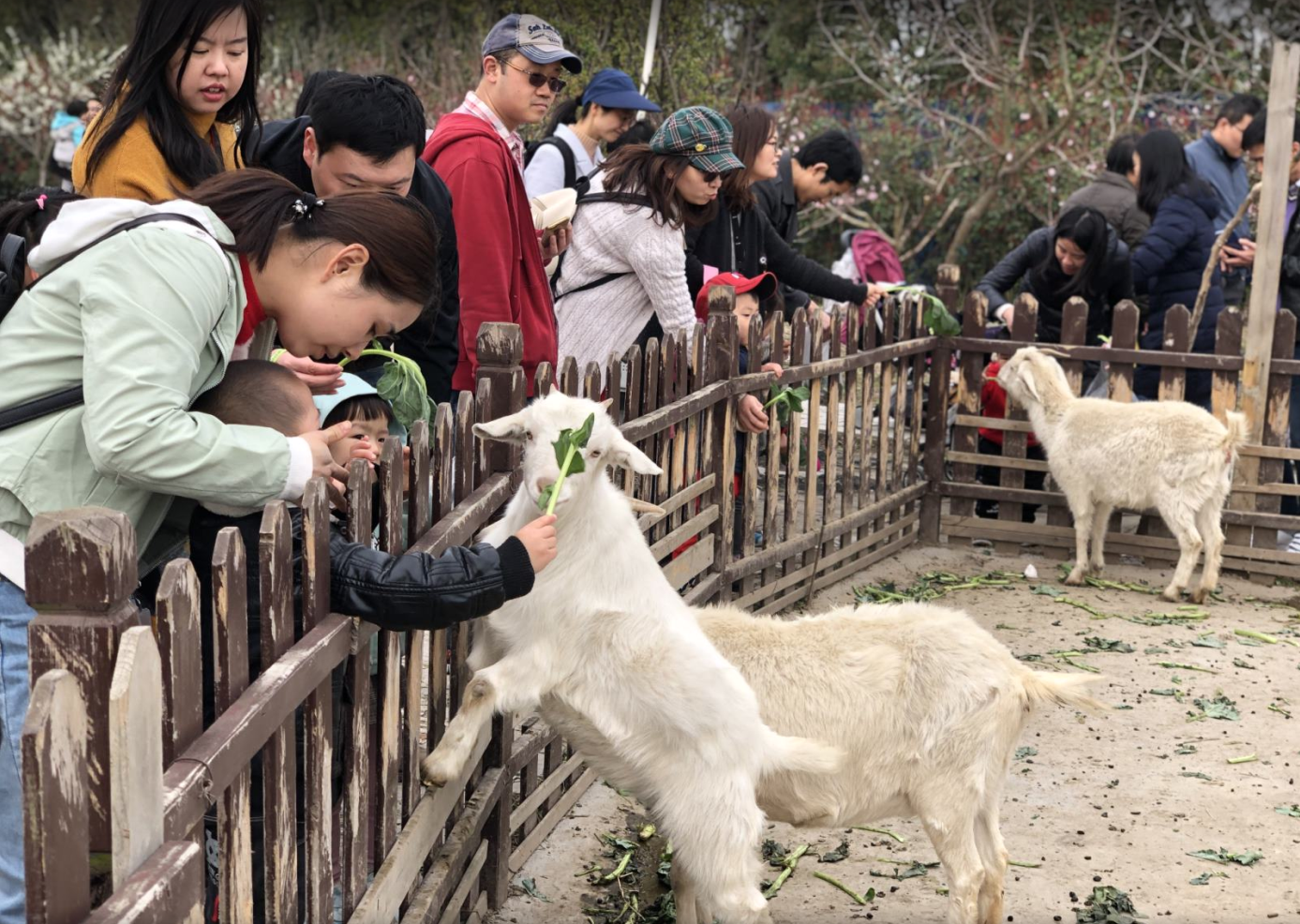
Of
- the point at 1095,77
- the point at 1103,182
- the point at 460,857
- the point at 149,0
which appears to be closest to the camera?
the point at 149,0

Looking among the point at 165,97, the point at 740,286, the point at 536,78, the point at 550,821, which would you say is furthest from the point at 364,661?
the point at 740,286

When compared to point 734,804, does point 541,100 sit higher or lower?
higher

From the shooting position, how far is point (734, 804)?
3189 mm

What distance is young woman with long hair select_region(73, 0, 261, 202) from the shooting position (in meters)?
3.04

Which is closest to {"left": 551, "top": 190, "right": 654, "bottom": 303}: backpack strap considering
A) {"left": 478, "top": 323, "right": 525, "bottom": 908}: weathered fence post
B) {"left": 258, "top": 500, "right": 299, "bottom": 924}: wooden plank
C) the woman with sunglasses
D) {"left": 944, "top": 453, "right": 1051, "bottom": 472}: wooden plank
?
the woman with sunglasses

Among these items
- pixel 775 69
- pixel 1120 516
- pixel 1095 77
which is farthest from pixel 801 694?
pixel 775 69

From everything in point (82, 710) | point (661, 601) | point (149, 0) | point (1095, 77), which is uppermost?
point (1095, 77)

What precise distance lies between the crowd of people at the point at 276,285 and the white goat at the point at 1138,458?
2285 millimetres

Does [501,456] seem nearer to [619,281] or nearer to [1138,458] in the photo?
[619,281]

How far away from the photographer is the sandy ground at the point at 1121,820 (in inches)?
157

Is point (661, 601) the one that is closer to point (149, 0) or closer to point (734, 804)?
point (734, 804)

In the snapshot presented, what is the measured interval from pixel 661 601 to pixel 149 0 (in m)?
1.79

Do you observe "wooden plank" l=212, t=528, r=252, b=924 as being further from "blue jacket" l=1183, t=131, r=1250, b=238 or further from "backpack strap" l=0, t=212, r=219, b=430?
"blue jacket" l=1183, t=131, r=1250, b=238

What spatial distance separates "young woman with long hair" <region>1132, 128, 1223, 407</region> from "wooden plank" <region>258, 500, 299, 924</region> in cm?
684
